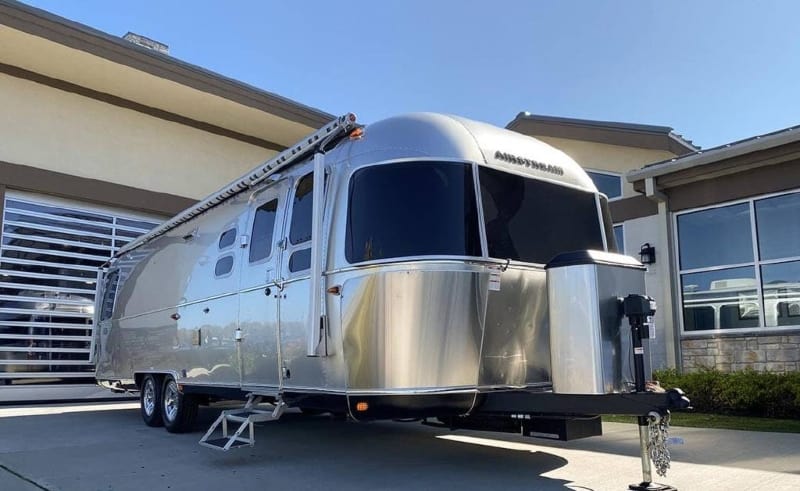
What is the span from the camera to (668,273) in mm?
11812

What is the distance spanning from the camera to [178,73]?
46.2 ft

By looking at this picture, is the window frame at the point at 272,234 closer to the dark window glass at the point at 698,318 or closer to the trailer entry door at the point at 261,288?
the trailer entry door at the point at 261,288

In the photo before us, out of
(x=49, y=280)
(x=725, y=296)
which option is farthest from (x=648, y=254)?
(x=49, y=280)

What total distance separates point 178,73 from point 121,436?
26.3 feet

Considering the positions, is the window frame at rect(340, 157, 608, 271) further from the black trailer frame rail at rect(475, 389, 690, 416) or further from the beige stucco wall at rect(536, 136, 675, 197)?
the beige stucco wall at rect(536, 136, 675, 197)

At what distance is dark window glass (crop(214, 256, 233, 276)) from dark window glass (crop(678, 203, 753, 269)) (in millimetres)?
A: 7906

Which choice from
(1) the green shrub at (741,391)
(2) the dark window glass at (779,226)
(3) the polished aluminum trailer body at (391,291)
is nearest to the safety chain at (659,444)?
(3) the polished aluminum trailer body at (391,291)

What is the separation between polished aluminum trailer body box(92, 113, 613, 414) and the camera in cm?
527

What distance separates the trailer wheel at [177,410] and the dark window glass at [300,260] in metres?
3.37

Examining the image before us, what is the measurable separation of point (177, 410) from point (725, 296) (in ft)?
28.0

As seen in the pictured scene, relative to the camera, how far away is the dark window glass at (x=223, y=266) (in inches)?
302

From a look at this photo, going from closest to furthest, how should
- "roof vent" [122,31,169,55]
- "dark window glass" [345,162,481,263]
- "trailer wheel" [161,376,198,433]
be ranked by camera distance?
"dark window glass" [345,162,481,263] < "trailer wheel" [161,376,198,433] < "roof vent" [122,31,169,55]

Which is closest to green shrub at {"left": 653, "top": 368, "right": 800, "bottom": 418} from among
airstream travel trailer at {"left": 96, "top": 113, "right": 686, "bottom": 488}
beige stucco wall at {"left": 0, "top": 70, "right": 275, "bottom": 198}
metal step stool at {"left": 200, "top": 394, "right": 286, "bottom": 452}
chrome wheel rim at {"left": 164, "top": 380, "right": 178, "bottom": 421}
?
airstream travel trailer at {"left": 96, "top": 113, "right": 686, "bottom": 488}

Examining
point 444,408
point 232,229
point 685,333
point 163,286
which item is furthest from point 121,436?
point 685,333
